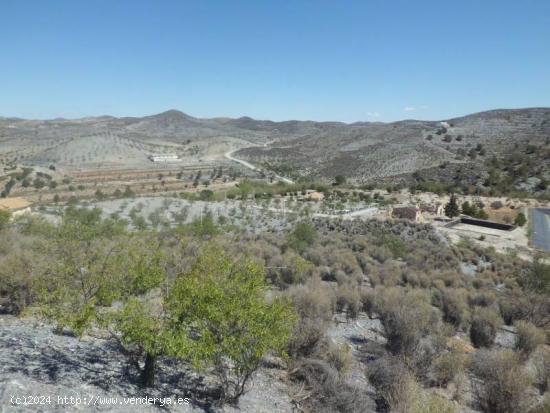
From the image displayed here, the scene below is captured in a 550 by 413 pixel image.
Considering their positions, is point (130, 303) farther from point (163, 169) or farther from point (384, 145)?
point (384, 145)

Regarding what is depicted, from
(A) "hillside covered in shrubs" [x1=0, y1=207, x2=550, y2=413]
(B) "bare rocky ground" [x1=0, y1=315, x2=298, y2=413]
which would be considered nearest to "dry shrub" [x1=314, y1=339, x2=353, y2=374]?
(A) "hillside covered in shrubs" [x1=0, y1=207, x2=550, y2=413]

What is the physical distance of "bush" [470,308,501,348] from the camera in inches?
608

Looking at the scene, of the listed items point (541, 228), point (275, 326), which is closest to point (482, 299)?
point (275, 326)

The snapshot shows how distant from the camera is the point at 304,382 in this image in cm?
1062

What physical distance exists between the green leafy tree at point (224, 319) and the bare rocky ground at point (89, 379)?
853 millimetres

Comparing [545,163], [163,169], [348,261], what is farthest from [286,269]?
[163,169]

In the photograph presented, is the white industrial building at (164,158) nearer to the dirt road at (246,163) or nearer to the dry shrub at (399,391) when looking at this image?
the dirt road at (246,163)

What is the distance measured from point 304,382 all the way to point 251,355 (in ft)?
8.08

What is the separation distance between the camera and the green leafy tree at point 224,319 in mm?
8008

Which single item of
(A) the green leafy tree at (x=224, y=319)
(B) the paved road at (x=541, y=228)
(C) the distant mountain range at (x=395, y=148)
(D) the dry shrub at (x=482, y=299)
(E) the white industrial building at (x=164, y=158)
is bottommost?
(B) the paved road at (x=541, y=228)

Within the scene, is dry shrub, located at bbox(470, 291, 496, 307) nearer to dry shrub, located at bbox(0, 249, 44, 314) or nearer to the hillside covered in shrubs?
the hillside covered in shrubs

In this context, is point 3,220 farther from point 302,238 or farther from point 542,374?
point 542,374

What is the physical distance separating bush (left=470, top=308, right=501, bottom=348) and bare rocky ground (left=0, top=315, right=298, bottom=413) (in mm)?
8036

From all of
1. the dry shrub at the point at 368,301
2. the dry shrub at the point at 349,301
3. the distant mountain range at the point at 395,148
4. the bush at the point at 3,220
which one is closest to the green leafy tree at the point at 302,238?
the dry shrub at the point at 368,301
